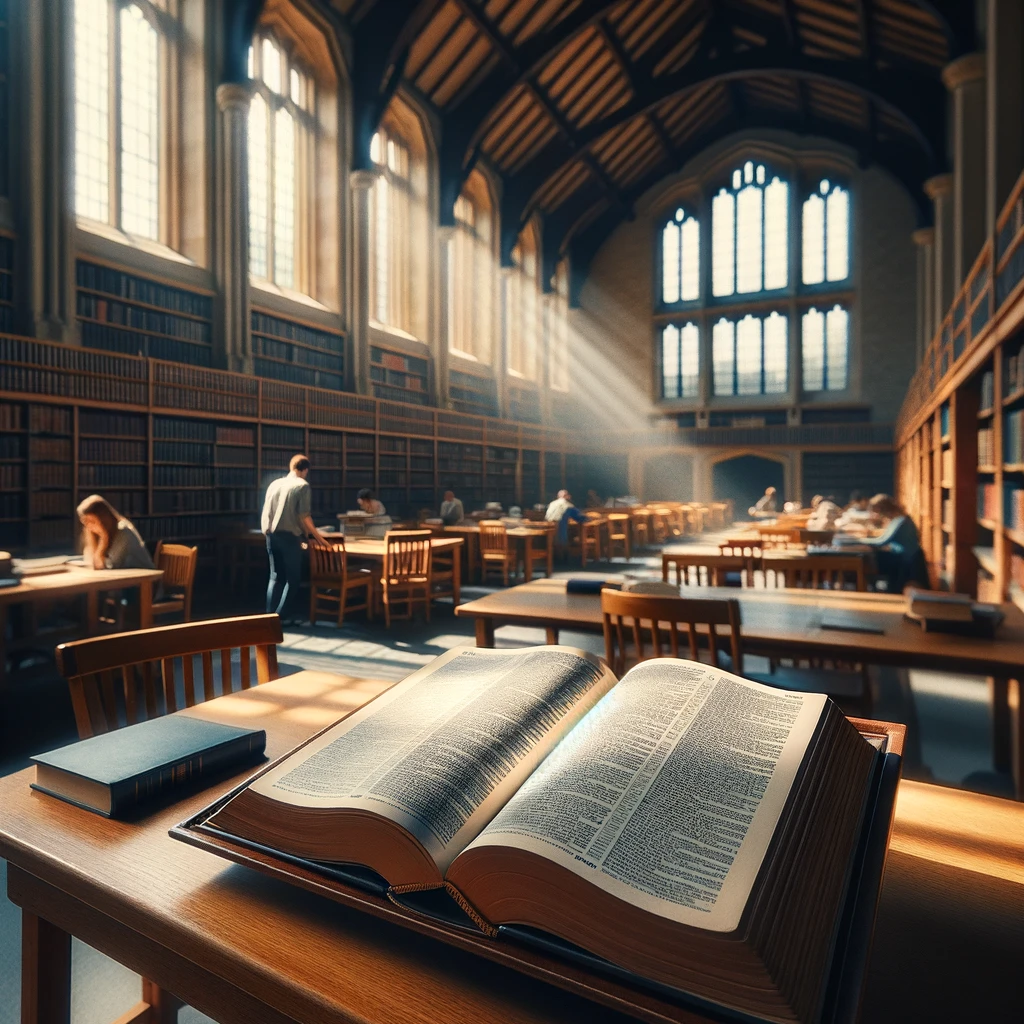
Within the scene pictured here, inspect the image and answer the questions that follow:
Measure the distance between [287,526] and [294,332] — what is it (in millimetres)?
5216

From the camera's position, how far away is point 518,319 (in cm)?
1727

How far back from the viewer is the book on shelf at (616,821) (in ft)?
1.50

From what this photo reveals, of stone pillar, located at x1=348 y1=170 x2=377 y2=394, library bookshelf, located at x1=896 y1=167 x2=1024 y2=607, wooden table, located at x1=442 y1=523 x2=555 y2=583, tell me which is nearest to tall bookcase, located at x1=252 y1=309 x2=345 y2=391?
stone pillar, located at x1=348 y1=170 x2=377 y2=394

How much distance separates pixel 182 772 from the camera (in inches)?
31.2

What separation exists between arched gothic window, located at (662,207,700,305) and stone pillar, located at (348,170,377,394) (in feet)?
34.1

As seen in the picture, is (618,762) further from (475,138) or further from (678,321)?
(678,321)

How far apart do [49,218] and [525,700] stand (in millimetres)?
7706

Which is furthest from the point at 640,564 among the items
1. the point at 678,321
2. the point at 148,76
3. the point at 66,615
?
the point at 678,321

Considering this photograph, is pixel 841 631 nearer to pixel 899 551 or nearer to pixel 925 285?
pixel 899 551

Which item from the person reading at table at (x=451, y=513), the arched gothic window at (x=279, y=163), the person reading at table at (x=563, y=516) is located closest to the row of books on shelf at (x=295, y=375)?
the arched gothic window at (x=279, y=163)

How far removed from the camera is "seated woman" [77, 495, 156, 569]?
156 inches

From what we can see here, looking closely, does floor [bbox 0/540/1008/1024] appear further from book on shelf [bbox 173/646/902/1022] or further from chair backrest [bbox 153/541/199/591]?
book on shelf [bbox 173/646/902/1022]

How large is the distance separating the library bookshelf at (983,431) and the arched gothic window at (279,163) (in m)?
8.31

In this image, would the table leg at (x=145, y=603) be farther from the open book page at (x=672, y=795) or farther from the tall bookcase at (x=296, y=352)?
the tall bookcase at (x=296, y=352)
